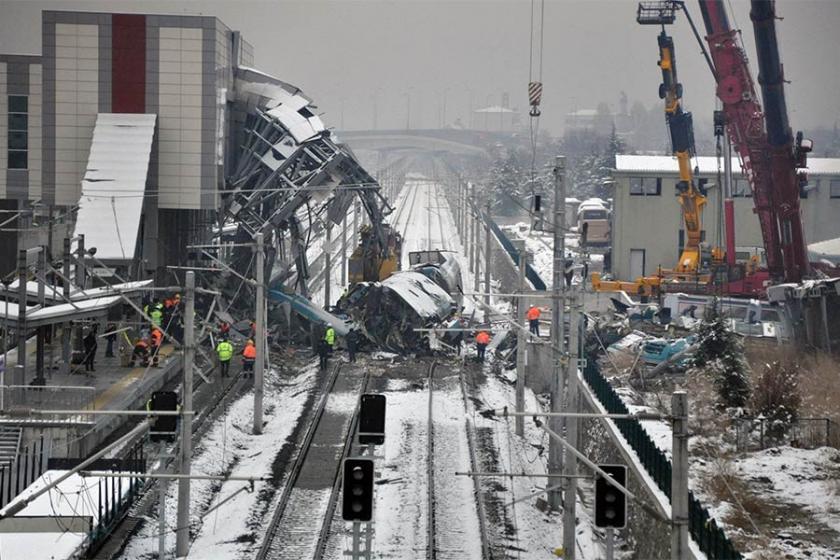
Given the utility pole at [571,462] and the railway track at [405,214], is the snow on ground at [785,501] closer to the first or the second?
the utility pole at [571,462]

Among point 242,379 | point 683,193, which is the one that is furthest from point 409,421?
point 683,193

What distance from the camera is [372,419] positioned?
53.2ft

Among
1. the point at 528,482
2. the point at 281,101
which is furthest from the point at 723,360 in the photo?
the point at 281,101

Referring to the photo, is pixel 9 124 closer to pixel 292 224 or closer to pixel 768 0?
pixel 292 224

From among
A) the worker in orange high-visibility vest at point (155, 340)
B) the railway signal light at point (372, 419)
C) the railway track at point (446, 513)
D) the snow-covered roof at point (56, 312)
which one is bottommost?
the railway track at point (446, 513)

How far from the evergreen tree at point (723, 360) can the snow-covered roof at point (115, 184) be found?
18871 millimetres

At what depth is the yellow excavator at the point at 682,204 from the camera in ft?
173

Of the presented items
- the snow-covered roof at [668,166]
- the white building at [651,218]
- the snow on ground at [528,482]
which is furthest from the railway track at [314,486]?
the snow-covered roof at [668,166]

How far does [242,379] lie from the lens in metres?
38.5

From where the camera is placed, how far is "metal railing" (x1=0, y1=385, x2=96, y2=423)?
2895 centimetres

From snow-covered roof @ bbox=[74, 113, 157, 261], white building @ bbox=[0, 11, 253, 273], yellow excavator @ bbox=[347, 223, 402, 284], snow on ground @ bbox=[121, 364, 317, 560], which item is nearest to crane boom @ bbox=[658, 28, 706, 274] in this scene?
yellow excavator @ bbox=[347, 223, 402, 284]

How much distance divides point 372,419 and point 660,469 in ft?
24.4

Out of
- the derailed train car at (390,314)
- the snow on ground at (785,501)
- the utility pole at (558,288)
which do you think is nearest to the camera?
the snow on ground at (785,501)

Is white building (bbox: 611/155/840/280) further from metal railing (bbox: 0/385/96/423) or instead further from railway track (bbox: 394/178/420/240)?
metal railing (bbox: 0/385/96/423)
